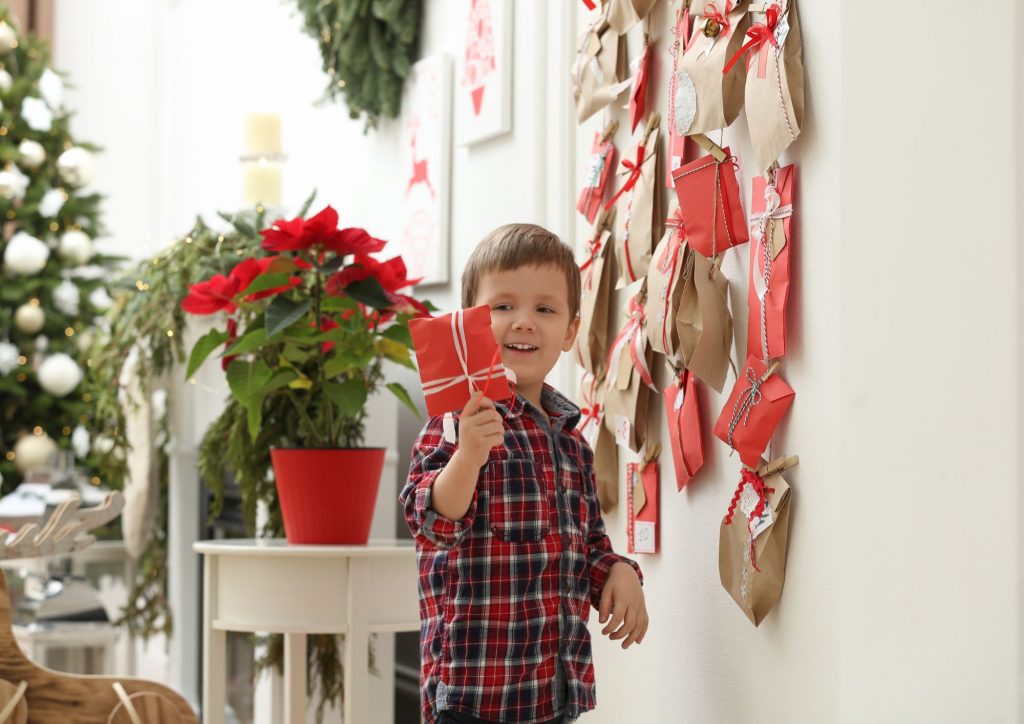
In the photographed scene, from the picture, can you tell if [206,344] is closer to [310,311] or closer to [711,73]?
[310,311]

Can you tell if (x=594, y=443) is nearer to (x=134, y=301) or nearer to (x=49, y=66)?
(x=134, y=301)

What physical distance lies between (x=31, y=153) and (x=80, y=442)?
1.08m

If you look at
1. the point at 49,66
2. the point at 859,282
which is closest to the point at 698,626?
the point at 859,282

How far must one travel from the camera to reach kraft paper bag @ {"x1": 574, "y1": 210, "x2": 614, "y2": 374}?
178 centimetres

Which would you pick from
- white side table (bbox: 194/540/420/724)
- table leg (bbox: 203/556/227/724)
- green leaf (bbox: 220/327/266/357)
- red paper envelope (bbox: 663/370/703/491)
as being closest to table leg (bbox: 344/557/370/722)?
white side table (bbox: 194/540/420/724)

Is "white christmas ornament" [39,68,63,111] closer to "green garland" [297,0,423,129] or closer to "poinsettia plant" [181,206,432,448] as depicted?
"green garland" [297,0,423,129]

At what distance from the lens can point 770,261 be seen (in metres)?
1.36

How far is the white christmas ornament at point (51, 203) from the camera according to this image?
14.2 ft

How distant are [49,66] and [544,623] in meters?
3.95

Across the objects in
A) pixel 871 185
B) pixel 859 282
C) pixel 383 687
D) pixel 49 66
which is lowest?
pixel 383 687

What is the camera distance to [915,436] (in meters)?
1.26

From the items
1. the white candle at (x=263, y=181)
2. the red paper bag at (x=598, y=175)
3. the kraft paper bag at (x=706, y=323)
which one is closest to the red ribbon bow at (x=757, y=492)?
the kraft paper bag at (x=706, y=323)

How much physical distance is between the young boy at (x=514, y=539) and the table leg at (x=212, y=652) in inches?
28.4

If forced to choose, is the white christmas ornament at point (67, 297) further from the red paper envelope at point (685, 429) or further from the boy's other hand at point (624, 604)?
the boy's other hand at point (624, 604)
